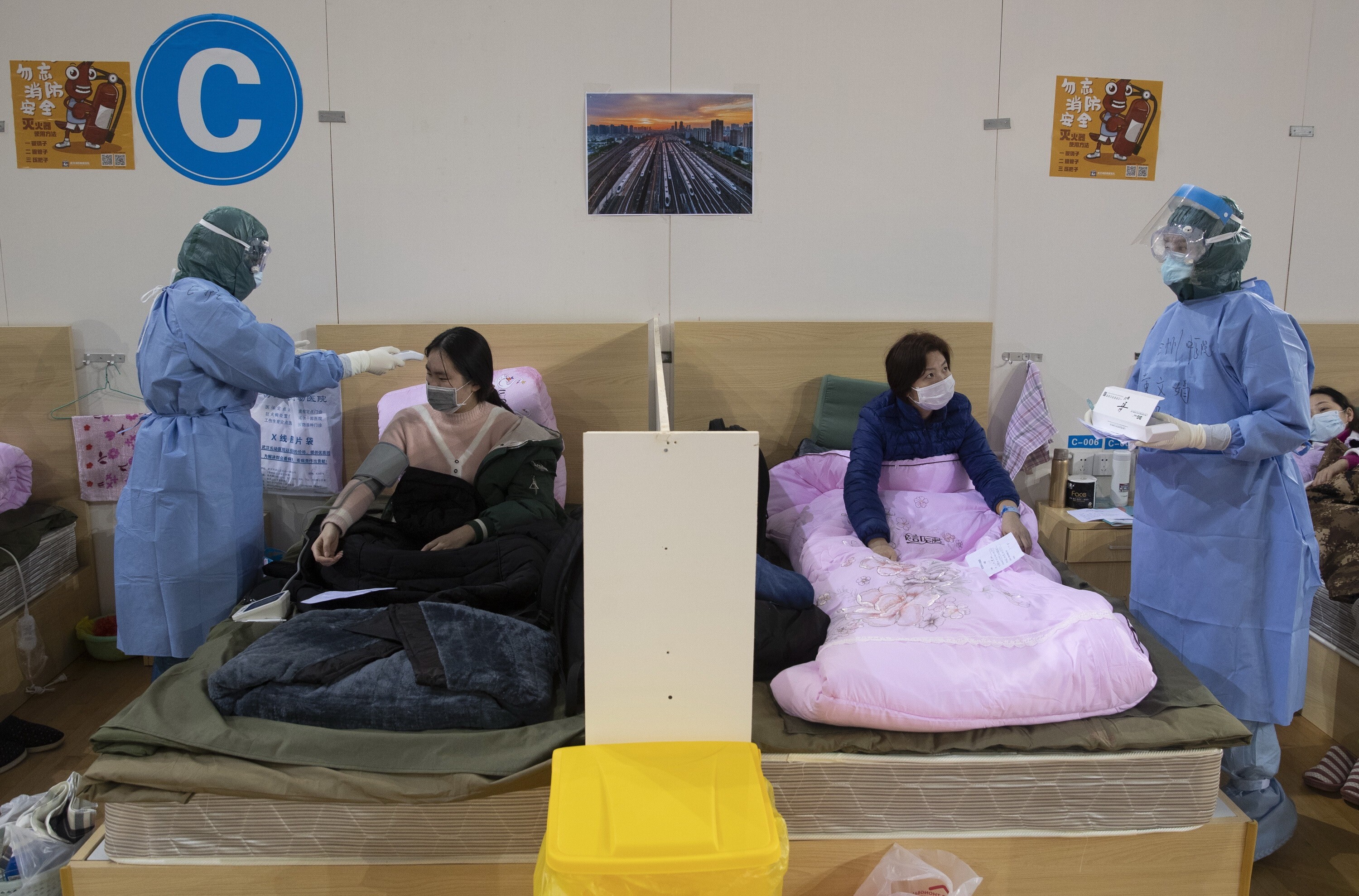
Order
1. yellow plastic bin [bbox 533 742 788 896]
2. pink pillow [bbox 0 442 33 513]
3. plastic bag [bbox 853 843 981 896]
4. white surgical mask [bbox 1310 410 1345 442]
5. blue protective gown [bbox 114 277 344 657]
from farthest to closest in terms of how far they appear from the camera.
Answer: pink pillow [bbox 0 442 33 513] → blue protective gown [bbox 114 277 344 657] → white surgical mask [bbox 1310 410 1345 442] → plastic bag [bbox 853 843 981 896] → yellow plastic bin [bbox 533 742 788 896]

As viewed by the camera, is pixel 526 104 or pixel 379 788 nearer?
pixel 379 788

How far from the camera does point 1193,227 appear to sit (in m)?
2.08

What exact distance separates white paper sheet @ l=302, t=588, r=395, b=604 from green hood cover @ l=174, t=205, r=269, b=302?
0.97 meters

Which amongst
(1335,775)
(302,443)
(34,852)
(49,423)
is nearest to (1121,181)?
(1335,775)

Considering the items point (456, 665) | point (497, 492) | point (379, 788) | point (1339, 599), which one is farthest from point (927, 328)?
point (379, 788)

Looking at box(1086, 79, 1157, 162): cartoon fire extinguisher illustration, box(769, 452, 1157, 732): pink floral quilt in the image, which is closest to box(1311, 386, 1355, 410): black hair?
box(1086, 79, 1157, 162): cartoon fire extinguisher illustration

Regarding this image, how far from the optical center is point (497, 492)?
242 centimetres

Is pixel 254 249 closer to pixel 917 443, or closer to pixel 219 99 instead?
pixel 219 99

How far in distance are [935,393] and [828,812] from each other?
124 cm

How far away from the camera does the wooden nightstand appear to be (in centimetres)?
295

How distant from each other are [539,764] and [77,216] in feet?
8.93

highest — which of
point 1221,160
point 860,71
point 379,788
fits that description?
point 860,71

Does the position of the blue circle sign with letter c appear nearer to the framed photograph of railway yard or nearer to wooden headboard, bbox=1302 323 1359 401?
the framed photograph of railway yard

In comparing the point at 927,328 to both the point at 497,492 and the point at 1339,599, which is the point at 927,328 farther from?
the point at 497,492
